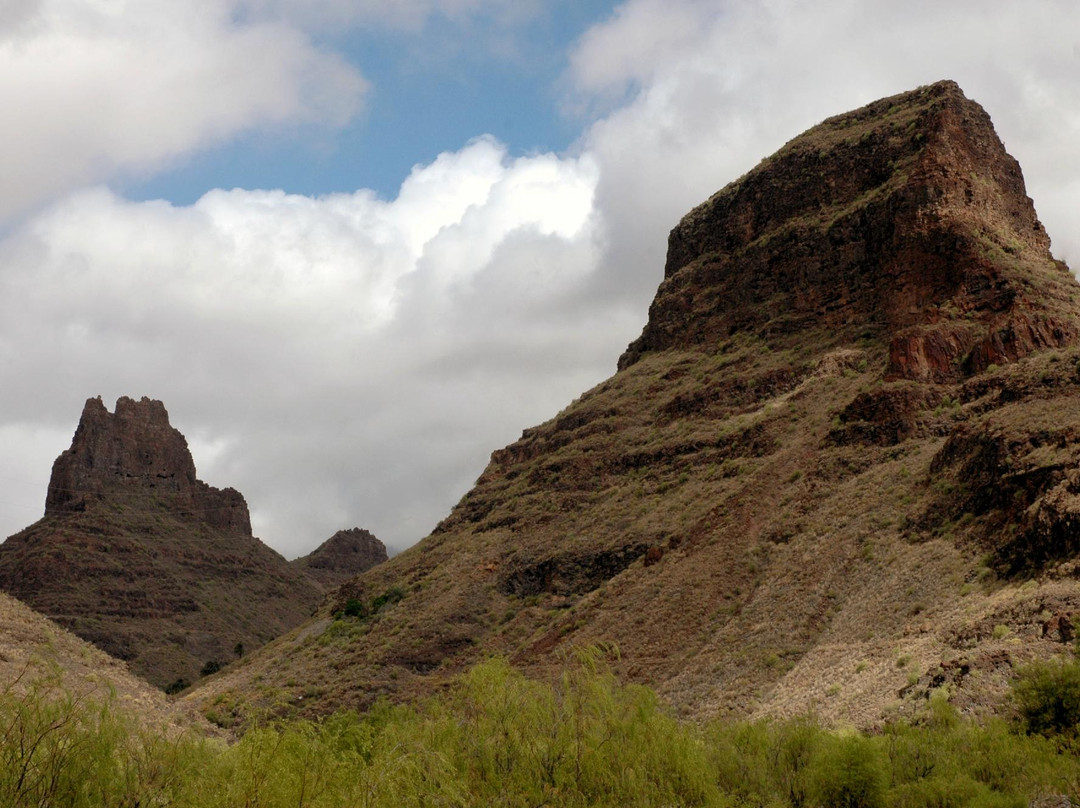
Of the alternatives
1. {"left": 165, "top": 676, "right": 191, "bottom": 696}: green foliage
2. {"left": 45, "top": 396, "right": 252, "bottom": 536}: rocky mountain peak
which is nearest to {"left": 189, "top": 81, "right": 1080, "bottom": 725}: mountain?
{"left": 165, "top": 676, "right": 191, "bottom": 696}: green foliage

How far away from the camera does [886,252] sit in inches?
2466

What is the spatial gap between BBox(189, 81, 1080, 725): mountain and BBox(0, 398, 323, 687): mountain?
4531 cm

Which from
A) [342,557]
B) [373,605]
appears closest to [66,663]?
[373,605]

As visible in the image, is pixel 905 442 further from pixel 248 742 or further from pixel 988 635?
pixel 248 742

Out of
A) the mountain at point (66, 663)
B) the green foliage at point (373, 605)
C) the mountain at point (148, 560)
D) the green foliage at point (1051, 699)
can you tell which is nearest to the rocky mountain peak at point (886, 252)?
the green foliage at point (373, 605)

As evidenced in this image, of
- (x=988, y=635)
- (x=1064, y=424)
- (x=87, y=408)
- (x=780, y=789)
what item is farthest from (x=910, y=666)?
(x=87, y=408)

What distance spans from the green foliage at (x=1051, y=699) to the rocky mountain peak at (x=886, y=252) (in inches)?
1092

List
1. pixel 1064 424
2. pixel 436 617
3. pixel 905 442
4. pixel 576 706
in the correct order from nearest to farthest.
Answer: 1. pixel 576 706
2. pixel 1064 424
3. pixel 905 442
4. pixel 436 617

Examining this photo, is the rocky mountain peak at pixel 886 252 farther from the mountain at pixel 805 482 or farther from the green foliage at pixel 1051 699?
the green foliage at pixel 1051 699

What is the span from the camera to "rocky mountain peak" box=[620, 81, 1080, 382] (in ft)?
169

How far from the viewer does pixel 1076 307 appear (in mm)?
53500

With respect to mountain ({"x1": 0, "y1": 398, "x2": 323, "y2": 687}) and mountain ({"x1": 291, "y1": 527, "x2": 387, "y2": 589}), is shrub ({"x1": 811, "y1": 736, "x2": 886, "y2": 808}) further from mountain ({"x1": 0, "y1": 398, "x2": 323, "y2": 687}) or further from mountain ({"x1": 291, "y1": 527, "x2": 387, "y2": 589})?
mountain ({"x1": 291, "y1": 527, "x2": 387, "y2": 589})

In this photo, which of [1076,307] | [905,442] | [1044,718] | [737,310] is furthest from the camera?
[737,310]

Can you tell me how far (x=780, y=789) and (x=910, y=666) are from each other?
9.65m
